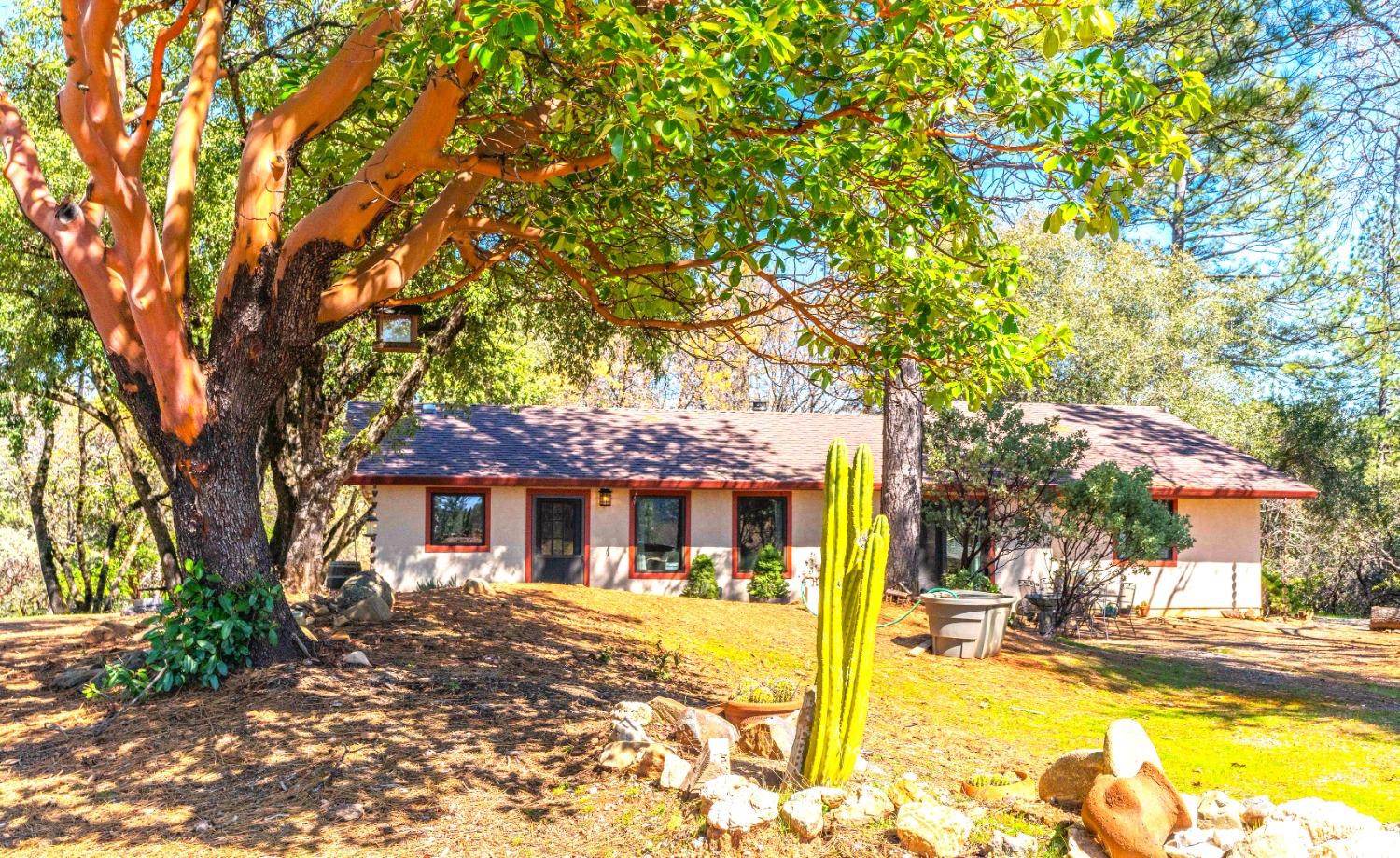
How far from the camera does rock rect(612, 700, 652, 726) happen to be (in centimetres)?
583

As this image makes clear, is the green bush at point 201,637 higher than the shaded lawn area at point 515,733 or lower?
higher

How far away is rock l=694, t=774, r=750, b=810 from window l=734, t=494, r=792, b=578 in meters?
13.8

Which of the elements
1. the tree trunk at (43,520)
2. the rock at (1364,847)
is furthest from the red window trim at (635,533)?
the rock at (1364,847)

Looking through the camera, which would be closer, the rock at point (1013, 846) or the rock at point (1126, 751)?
the rock at point (1013, 846)

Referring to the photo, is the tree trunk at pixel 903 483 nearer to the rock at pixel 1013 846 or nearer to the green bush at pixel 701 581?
the green bush at pixel 701 581

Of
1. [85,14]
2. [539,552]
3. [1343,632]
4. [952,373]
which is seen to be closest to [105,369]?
[539,552]

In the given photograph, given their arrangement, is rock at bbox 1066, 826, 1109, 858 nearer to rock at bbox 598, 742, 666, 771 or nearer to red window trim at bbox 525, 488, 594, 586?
rock at bbox 598, 742, 666, 771

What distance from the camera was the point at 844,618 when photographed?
489cm

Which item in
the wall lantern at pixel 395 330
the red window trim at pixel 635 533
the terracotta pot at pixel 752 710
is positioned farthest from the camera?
the red window trim at pixel 635 533

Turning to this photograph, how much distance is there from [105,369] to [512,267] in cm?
812

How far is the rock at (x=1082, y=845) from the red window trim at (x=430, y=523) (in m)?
14.6

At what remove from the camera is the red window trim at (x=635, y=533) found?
18.2 meters

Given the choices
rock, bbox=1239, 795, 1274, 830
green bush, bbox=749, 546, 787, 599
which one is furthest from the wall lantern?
green bush, bbox=749, 546, 787, 599

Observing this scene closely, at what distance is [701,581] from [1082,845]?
13.5 metres
